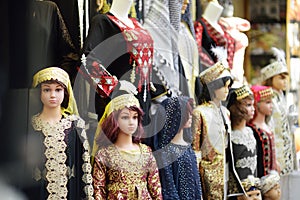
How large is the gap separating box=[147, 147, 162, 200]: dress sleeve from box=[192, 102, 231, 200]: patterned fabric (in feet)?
2.05

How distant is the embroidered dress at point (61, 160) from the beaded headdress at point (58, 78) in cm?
6

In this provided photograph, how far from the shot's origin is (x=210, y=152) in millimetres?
4055

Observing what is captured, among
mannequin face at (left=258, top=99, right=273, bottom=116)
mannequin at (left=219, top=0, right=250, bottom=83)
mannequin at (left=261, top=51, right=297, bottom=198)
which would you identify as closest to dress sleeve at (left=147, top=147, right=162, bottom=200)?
mannequin face at (left=258, top=99, right=273, bottom=116)

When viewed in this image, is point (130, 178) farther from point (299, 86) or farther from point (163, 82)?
point (299, 86)

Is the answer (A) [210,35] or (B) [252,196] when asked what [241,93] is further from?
(A) [210,35]

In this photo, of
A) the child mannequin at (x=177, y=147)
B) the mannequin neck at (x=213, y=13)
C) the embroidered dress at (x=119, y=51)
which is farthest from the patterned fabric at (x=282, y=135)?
the embroidered dress at (x=119, y=51)

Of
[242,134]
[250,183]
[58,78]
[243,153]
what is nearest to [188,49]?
[242,134]

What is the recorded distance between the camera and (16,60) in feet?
8.14

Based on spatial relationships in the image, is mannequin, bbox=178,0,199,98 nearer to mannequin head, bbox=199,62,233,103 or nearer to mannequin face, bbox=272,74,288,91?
mannequin head, bbox=199,62,233,103

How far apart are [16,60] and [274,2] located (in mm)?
5878

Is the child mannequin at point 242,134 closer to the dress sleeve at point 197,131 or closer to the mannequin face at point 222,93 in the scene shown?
the mannequin face at point 222,93

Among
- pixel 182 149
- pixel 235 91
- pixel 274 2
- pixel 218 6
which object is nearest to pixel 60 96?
pixel 182 149

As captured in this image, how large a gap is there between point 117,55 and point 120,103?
1.26 feet

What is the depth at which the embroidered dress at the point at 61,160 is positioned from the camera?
3.04 m
